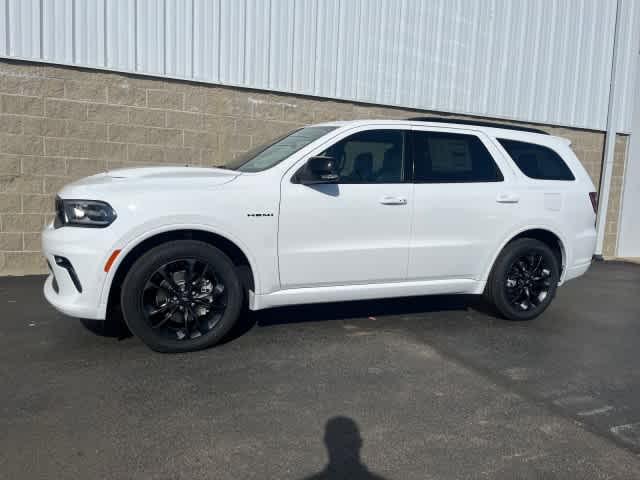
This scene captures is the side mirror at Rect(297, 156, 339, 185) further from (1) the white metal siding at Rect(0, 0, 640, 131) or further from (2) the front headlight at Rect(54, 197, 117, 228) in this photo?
(1) the white metal siding at Rect(0, 0, 640, 131)

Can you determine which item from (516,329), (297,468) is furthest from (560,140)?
(297,468)

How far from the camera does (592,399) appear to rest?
3723 mm

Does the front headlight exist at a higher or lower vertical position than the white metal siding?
lower

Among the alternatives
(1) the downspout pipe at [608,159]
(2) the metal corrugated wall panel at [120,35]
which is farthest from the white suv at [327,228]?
(1) the downspout pipe at [608,159]

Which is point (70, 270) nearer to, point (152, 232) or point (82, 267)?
point (82, 267)

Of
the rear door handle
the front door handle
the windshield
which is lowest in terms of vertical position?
the front door handle

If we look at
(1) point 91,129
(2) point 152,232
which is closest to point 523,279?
(2) point 152,232

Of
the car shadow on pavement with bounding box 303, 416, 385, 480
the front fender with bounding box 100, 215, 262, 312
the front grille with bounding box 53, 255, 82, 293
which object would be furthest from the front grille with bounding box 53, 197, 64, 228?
the car shadow on pavement with bounding box 303, 416, 385, 480

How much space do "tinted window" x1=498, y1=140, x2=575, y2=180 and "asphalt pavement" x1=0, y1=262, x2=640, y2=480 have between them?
5.00ft

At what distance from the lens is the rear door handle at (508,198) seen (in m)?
5.18

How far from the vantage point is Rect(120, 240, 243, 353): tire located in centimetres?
402

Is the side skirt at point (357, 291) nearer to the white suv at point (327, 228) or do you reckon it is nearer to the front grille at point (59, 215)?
the white suv at point (327, 228)

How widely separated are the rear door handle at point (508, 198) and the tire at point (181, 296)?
2.59 m

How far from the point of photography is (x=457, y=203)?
4.99 meters
